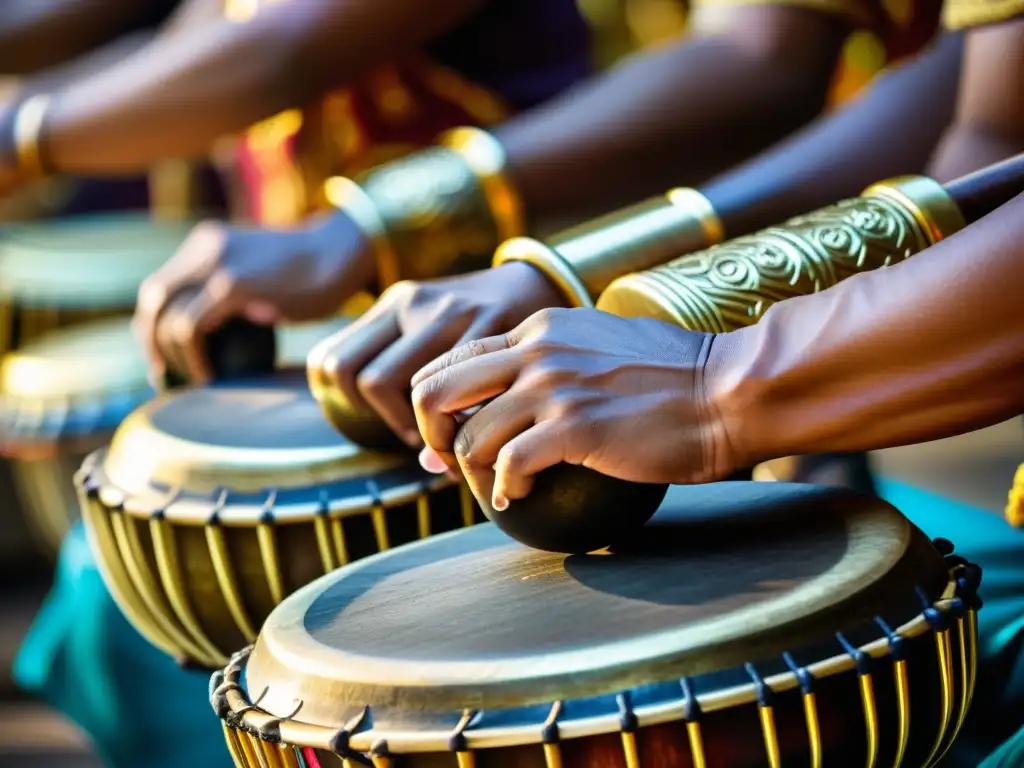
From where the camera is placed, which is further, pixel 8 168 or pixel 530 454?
pixel 8 168

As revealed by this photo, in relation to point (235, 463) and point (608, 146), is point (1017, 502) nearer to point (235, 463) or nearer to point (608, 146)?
point (235, 463)

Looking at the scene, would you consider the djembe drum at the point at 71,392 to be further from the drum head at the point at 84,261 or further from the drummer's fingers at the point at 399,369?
the drummer's fingers at the point at 399,369

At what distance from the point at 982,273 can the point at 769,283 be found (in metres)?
0.18

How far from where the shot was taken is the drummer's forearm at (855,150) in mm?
1071

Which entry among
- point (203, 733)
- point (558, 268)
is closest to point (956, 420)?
point (558, 268)

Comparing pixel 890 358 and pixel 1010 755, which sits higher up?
pixel 890 358

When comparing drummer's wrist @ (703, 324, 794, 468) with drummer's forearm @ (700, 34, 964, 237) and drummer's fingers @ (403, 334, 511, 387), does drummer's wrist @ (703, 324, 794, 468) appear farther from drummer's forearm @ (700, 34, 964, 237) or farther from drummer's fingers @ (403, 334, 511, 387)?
drummer's forearm @ (700, 34, 964, 237)

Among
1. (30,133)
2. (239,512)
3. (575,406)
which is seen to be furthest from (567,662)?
(30,133)

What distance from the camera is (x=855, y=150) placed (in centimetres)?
114

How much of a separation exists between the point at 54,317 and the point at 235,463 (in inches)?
41.4

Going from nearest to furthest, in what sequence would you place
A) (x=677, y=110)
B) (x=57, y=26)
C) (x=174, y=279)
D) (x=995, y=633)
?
(x=995, y=633) → (x=174, y=279) → (x=677, y=110) → (x=57, y=26)

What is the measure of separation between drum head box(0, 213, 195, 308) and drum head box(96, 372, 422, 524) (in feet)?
2.75

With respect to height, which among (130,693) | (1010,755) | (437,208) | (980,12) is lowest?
(130,693)

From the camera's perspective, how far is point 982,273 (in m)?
0.65
